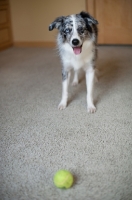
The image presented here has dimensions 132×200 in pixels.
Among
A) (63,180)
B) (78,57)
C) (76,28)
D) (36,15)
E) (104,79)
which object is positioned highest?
(76,28)

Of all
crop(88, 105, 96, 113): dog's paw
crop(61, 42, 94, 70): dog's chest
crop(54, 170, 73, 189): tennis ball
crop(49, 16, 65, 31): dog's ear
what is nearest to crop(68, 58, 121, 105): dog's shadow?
crop(88, 105, 96, 113): dog's paw

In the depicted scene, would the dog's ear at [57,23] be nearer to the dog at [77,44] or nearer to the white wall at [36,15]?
the dog at [77,44]

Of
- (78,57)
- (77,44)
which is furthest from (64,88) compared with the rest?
(77,44)

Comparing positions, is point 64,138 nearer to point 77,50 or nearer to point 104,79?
point 77,50

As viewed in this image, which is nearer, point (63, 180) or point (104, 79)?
point (63, 180)

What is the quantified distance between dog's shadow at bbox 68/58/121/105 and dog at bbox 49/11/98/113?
22 cm

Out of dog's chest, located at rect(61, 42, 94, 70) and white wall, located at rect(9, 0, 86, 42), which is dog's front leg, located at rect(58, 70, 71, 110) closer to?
dog's chest, located at rect(61, 42, 94, 70)

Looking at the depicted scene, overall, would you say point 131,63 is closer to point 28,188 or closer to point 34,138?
point 34,138

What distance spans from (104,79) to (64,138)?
3.92 feet

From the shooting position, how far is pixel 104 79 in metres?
2.52

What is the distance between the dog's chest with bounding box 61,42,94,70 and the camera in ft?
6.05

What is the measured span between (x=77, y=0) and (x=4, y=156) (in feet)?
11.0

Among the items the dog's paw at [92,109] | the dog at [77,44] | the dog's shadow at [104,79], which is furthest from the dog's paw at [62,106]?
the dog's paw at [92,109]

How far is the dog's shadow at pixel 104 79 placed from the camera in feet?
7.18
